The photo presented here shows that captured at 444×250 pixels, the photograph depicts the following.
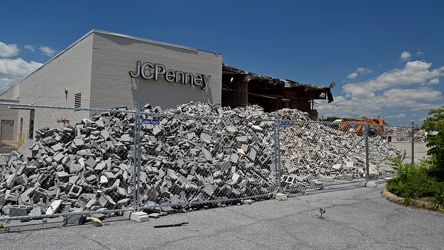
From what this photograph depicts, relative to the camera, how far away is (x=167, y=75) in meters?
20.0

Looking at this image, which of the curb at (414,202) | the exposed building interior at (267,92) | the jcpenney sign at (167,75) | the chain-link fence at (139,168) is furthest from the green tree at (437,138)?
the exposed building interior at (267,92)

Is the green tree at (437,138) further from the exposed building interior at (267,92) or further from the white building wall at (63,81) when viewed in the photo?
the exposed building interior at (267,92)

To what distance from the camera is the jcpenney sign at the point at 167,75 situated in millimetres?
18875

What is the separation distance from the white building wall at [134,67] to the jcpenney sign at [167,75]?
228 millimetres

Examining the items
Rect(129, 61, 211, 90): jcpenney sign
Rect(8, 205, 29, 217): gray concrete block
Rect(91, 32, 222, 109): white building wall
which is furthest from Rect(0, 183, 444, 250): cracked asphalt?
Rect(129, 61, 211, 90): jcpenney sign

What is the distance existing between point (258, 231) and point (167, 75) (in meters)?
15.2

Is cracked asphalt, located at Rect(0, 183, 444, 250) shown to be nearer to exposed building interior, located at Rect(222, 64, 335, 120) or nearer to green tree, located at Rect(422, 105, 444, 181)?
green tree, located at Rect(422, 105, 444, 181)

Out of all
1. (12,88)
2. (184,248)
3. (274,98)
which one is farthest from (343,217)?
(12,88)

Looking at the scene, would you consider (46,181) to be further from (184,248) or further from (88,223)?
(184,248)

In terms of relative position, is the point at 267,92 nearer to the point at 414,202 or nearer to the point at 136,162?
the point at 414,202

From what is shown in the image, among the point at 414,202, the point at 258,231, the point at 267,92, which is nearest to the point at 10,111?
the point at 267,92

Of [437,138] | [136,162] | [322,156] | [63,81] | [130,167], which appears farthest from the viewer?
[63,81]

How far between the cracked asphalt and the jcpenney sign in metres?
12.9

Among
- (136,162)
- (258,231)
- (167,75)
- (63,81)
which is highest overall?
(167,75)
